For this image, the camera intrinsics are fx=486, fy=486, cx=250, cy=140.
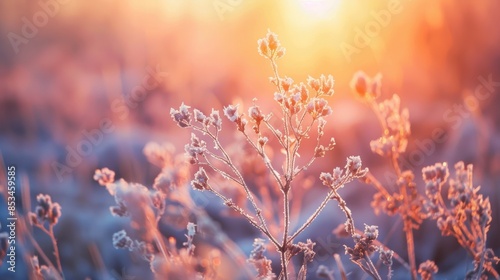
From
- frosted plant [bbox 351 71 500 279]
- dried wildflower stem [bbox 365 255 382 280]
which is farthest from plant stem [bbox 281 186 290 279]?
frosted plant [bbox 351 71 500 279]

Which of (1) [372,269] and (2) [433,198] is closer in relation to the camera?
(1) [372,269]

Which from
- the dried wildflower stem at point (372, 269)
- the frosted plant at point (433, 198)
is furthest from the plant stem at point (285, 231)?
the frosted plant at point (433, 198)

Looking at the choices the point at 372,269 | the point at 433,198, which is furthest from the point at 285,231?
the point at 433,198

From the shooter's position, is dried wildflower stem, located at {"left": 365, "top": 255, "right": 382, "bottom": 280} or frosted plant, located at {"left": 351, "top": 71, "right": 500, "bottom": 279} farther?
frosted plant, located at {"left": 351, "top": 71, "right": 500, "bottom": 279}

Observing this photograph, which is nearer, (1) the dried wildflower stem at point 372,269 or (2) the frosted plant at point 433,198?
(1) the dried wildflower stem at point 372,269

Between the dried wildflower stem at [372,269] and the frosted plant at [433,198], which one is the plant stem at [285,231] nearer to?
the dried wildflower stem at [372,269]

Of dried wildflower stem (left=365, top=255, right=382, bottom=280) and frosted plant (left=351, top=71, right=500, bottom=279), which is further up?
frosted plant (left=351, top=71, right=500, bottom=279)

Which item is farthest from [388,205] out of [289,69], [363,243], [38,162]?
[38,162]

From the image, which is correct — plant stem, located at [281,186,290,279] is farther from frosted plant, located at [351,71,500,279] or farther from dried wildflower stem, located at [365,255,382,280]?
frosted plant, located at [351,71,500,279]

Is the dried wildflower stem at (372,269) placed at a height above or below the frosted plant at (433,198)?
below

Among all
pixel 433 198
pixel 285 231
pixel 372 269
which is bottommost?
pixel 372 269

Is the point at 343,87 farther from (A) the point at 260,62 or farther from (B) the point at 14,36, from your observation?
(B) the point at 14,36

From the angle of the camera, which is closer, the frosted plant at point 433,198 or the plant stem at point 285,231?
the plant stem at point 285,231

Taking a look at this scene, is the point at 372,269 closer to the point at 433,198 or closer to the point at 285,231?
the point at 285,231
